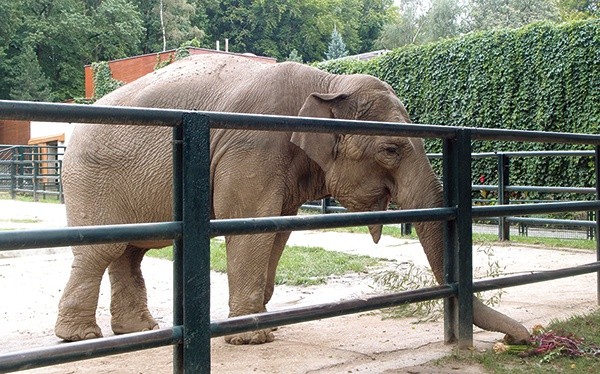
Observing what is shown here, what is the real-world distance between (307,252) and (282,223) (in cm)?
627

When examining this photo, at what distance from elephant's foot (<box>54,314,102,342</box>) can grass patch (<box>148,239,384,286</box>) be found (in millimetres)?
2553

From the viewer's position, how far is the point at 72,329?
4840 mm

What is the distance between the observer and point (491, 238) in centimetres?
1134

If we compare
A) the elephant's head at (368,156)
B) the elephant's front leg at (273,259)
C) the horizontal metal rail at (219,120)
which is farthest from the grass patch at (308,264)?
the horizontal metal rail at (219,120)

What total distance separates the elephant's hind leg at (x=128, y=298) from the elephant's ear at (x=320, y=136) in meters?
1.54

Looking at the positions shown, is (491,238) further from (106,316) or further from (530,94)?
(106,316)

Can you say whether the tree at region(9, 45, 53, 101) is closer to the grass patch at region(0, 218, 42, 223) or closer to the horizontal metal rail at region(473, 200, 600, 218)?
the grass patch at region(0, 218, 42, 223)

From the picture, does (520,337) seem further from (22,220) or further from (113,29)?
(113,29)

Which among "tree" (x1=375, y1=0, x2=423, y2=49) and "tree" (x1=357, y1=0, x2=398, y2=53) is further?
"tree" (x1=357, y1=0, x2=398, y2=53)

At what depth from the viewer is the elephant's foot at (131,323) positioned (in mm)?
5223

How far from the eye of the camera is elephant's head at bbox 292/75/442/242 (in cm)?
466

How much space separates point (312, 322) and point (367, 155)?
1.32m

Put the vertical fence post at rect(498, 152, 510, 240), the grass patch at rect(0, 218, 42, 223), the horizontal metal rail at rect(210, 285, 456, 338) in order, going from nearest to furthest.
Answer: the horizontal metal rail at rect(210, 285, 456, 338)
the vertical fence post at rect(498, 152, 510, 240)
the grass patch at rect(0, 218, 42, 223)

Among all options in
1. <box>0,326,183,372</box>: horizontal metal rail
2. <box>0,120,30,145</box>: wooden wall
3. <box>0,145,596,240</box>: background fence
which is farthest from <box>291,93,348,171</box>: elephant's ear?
<box>0,120,30,145</box>: wooden wall
